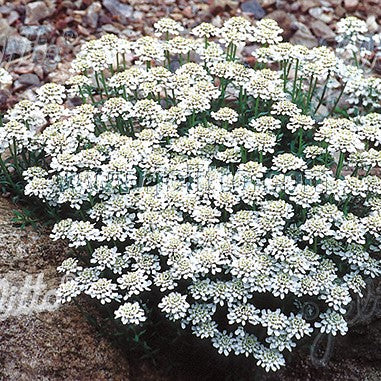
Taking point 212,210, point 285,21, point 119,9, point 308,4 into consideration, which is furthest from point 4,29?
point 212,210

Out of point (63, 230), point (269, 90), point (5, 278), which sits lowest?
point (5, 278)

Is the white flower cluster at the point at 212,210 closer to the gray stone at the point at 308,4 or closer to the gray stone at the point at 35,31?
the gray stone at the point at 35,31

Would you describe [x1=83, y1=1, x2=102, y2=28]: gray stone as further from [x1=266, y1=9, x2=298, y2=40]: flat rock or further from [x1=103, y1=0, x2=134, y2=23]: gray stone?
[x1=266, y1=9, x2=298, y2=40]: flat rock

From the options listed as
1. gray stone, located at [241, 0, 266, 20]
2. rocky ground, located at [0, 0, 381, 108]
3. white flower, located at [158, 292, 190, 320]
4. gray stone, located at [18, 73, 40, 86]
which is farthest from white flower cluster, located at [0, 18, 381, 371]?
gray stone, located at [241, 0, 266, 20]

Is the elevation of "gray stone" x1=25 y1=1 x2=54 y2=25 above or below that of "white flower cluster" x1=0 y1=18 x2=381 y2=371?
below

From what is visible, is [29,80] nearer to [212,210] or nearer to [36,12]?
[36,12]

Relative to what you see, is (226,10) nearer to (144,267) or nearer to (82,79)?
(82,79)

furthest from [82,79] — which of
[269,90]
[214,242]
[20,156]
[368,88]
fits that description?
[368,88]

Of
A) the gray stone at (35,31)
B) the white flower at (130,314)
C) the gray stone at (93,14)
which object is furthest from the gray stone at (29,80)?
the white flower at (130,314)
